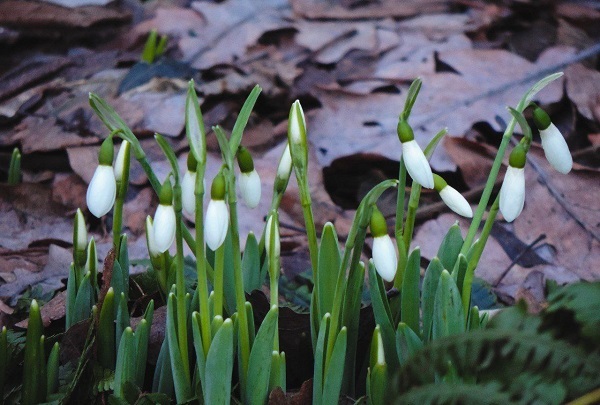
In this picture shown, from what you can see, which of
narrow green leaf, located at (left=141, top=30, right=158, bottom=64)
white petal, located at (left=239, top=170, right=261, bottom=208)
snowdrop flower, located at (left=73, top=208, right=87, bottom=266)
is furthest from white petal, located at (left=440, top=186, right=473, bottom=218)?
narrow green leaf, located at (left=141, top=30, right=158, bottom=64)

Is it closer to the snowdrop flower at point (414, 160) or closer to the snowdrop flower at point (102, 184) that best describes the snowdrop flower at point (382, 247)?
the snowdrop flower at point (414, 160)

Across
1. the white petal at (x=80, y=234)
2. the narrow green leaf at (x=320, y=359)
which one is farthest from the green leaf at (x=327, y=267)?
the white petal at (x=80, y=234)

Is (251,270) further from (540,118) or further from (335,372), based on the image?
(540,118)

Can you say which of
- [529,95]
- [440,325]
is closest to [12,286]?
[440,325]

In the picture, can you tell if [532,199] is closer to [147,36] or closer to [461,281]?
[461,281]

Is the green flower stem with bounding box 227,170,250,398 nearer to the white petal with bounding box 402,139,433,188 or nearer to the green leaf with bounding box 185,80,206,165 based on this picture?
the green leaf with bounding box 185,80,206,165
